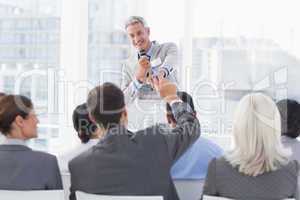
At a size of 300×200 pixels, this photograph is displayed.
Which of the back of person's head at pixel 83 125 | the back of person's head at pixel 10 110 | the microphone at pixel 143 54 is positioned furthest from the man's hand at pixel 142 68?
the back of person's head at pixel 10 110

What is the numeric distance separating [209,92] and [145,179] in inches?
119

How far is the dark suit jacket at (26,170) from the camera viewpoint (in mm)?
1948

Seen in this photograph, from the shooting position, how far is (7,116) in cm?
204

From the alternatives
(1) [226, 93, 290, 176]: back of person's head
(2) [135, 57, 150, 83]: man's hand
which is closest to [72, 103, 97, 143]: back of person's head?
(1) [226, 93, 290, 176]: back of person's head

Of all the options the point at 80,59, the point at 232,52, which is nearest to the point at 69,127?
the point at 80,59

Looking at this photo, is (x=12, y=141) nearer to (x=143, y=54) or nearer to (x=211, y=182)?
(x=211, y=182)

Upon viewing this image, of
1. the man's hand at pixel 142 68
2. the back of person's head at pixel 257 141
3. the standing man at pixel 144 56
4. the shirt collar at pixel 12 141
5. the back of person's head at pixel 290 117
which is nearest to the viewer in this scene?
the back of person's head at pixel 257 141

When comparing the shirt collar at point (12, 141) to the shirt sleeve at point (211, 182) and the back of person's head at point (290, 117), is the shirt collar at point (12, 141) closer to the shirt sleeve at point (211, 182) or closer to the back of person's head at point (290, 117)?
the shirt sleeve at point (211, 182)

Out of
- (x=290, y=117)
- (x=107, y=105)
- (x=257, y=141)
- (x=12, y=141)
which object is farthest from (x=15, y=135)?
(x=290, y=117)

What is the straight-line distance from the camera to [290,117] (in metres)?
2.52

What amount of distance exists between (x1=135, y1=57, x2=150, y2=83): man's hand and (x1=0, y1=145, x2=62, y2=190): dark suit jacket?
1795 millimetres

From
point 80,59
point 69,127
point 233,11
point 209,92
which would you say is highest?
point 233,11

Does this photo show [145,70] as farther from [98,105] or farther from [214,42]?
[98,105]

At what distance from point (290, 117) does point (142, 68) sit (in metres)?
1.51
